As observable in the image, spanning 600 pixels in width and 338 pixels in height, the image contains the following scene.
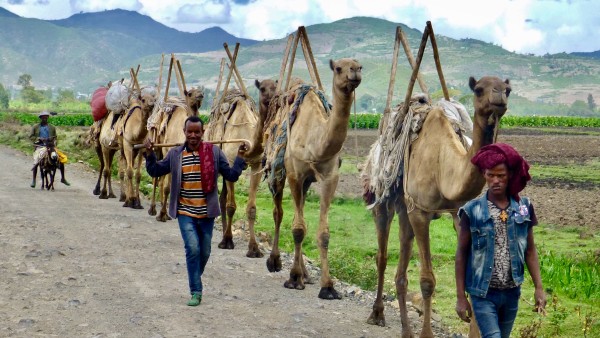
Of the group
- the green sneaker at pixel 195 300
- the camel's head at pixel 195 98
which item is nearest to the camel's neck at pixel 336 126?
the green sneaker at pixel 195 300

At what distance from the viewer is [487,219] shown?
561cm

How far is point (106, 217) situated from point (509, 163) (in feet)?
39.3

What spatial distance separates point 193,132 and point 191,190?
62cm

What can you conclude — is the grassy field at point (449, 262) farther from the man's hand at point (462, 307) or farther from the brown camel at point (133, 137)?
the brown camel at point (133, 137)

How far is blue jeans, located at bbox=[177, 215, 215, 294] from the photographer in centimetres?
911

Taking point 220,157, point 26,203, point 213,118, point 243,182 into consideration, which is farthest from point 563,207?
point 220,157

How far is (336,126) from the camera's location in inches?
389

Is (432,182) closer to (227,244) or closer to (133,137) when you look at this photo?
(227,244)

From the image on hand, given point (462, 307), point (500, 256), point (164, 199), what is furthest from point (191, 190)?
point (164, 199)

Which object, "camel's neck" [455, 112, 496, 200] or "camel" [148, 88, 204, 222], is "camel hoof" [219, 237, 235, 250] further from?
"camel's neck" [455, 112, 496, 200]

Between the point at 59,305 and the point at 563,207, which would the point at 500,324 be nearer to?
the point at 59,305

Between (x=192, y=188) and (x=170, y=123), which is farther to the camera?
(x=170, y=123)

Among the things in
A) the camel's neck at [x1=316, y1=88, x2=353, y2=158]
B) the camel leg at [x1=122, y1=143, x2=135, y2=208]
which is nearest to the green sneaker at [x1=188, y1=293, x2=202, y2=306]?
the camel's neck at [x1=316, y1=88, x2=353, y2=158]

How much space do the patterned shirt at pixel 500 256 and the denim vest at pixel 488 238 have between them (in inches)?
1.0
